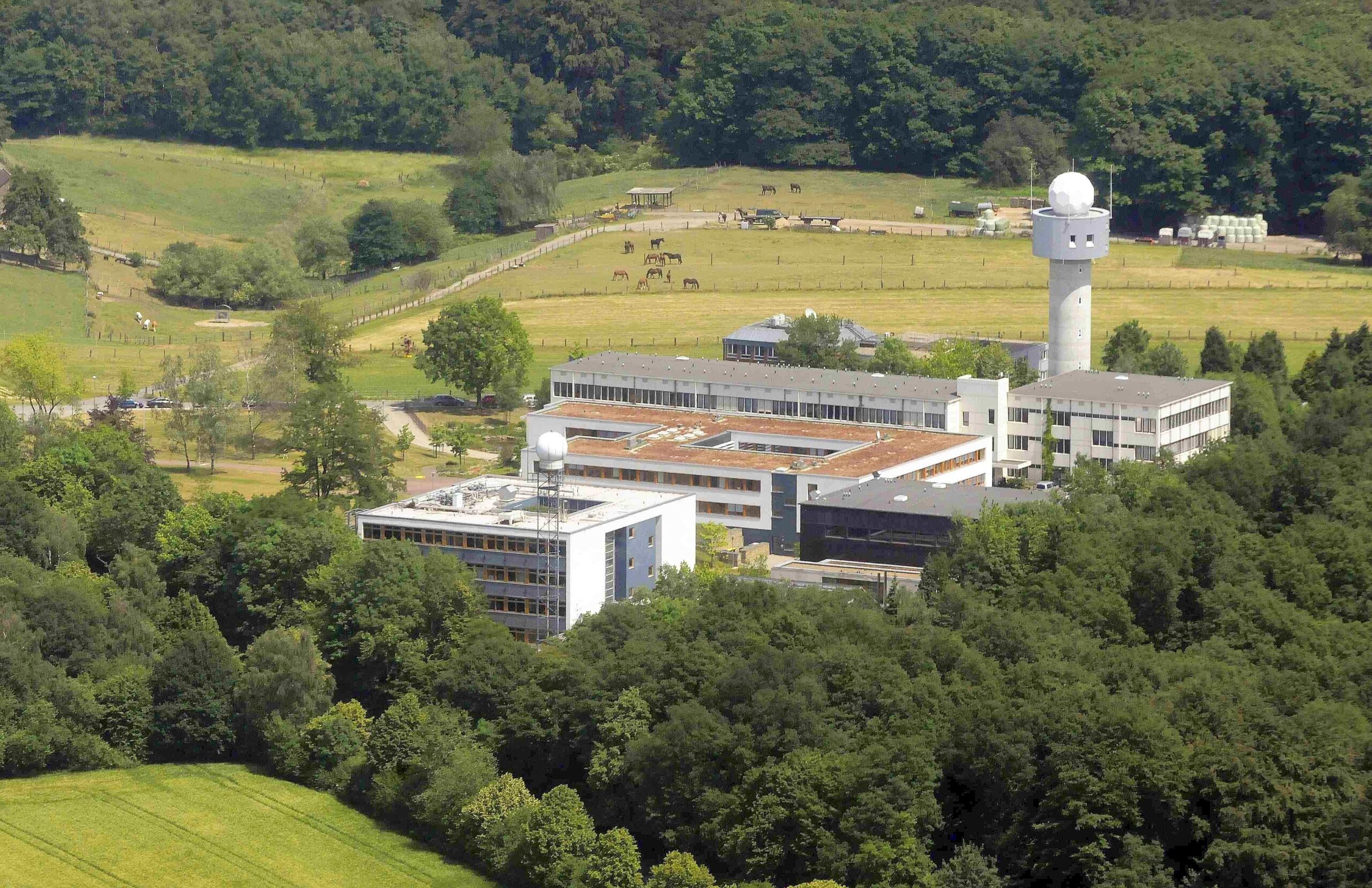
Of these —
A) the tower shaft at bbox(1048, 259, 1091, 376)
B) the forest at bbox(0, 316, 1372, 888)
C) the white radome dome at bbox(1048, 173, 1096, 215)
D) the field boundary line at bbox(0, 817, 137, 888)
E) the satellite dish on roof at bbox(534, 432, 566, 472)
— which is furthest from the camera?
the white radome dome at bbox(1048, 173, 1096, 215)

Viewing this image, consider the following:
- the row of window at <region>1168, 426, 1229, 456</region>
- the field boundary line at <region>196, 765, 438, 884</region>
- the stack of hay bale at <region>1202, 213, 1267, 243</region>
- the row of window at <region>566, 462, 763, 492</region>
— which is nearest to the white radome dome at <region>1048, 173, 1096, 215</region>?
the row of window at <region>1168, 426, 1229, 456</region>

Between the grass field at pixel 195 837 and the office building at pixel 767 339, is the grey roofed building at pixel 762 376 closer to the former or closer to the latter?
the office building at pixel 767 339

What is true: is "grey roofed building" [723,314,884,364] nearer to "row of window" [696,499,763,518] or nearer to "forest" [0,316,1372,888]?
"row of window" [696,499,763,518]

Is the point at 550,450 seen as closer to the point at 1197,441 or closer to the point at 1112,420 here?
the point at 1112,420

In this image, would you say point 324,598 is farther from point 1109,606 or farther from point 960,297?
point 960,297

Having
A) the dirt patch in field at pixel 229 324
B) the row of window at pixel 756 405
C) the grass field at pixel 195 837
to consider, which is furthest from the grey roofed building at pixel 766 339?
the grass field at pixel 195 837

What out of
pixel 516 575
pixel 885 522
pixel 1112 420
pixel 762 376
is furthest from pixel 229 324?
pixel 516 575

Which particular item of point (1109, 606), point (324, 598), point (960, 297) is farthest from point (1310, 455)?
point (960, 297)
